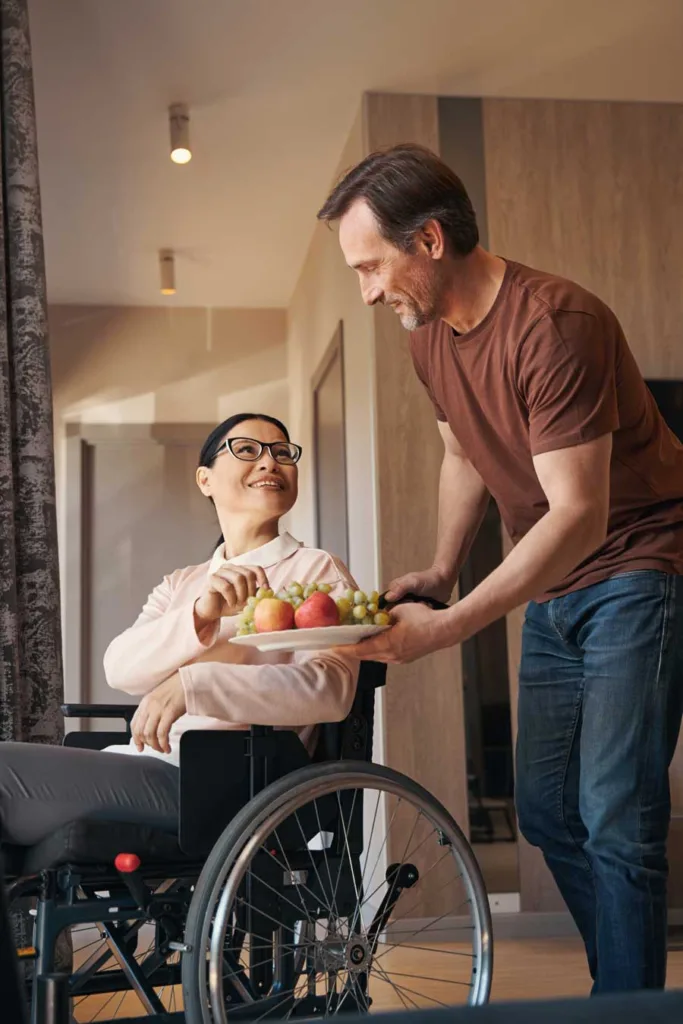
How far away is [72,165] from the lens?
4.36 meters

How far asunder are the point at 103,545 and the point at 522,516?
13.7 ft

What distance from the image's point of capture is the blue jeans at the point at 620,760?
5.11ft

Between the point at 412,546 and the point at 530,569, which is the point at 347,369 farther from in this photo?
the point at 530,569

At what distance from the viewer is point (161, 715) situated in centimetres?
166

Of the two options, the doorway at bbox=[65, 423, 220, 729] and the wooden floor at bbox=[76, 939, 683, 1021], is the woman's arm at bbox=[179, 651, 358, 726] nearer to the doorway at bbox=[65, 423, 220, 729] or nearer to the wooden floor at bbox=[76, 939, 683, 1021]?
the wooden floor at bbox=[76, 939, 683, 1021]

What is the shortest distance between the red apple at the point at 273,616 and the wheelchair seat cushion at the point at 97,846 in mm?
325

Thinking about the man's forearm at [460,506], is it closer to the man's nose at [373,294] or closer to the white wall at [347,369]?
the man's nose at [373,294]

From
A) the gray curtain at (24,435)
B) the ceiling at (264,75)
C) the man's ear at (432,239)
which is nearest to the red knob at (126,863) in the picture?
the man's ear at (432,239)

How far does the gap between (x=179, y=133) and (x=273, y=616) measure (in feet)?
9.50

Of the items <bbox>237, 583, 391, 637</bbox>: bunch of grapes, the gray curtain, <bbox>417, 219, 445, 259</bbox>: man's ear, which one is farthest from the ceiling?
<bbox>237, 583, 391, 637</bbox>: bunch of grapes

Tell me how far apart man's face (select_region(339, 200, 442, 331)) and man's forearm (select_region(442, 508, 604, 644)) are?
379mm

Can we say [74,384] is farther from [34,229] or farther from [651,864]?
[651,864]

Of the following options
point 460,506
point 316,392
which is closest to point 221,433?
point 460,506

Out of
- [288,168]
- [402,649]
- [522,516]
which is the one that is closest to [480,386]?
[522,516]
